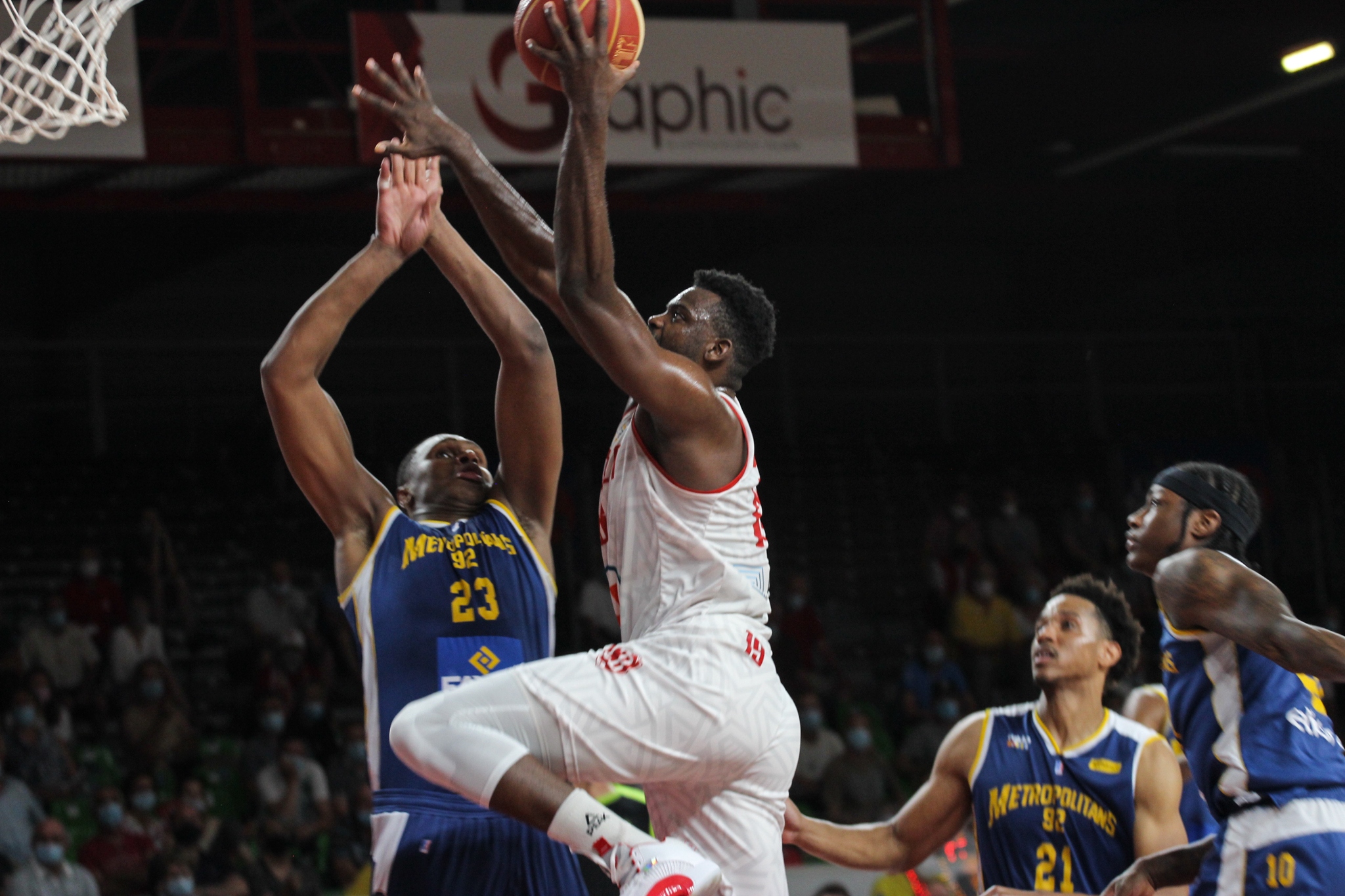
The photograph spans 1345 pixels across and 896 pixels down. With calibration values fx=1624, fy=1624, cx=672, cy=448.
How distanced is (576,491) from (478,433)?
2520 millimetres

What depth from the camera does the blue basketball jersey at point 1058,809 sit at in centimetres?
529

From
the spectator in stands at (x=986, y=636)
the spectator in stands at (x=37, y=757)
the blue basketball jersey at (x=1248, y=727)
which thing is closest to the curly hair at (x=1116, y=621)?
the blue basketball jersey at (x=1248, y=727)

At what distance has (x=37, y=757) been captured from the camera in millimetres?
11797

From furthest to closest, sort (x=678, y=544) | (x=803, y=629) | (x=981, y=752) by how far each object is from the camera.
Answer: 1. (x=803, y=629)
2. (x=981, y=752)
3. (x=678, y=544)

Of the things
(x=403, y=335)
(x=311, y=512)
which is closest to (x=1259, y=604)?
(x=311, y=512)

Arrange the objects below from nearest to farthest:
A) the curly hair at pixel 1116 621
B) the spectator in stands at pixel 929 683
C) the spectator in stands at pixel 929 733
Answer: the curly hair at pixel 1116 621, the spectator in stands at pixel 929 733, the spectator in stands at pixel 929 683

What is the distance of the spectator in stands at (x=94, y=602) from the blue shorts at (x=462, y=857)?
31.9 ft

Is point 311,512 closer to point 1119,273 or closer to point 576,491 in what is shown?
point 576,491

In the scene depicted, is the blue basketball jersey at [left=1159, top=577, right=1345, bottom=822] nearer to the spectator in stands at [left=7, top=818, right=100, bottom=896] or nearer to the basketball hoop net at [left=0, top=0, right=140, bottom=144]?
the basketball hoop net at [left=0, top=0, right=140, bottom=144]

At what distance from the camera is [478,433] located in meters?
18.5

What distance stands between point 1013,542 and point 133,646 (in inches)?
345

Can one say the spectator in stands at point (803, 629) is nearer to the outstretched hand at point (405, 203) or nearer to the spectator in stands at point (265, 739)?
the spectator in stands at point (265, 739)

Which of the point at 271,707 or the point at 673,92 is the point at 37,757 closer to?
the point at 271,707

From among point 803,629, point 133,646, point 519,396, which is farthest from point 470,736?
point 803,629
